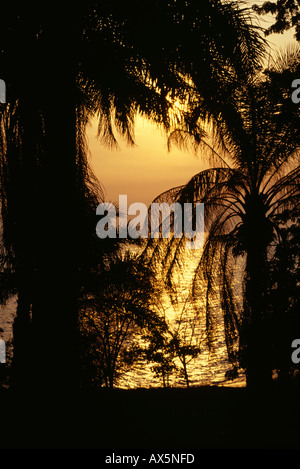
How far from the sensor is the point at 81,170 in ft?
24.7

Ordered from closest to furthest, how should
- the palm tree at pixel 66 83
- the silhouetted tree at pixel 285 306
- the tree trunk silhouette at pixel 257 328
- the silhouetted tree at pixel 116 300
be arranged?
the palm tree at pixel 66 83 → the silhouetted tree at pixel 285 306 → the tree trunk silhouette at pixel 257 328 → the silhouetted tree at pixel 116 300

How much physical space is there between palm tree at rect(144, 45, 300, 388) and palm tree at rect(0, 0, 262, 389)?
7.62 feet

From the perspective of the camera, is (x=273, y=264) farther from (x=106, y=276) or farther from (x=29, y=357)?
(x=106, y=276)

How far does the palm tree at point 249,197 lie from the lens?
32.0 ft

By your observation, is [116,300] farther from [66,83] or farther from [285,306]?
[66,83]

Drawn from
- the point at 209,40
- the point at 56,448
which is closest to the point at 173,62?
the point at 209,40

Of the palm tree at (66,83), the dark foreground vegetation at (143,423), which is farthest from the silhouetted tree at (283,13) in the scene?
the dark foreground vegetation at (143,423)

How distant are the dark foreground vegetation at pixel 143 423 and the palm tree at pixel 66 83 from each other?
0.49 meters

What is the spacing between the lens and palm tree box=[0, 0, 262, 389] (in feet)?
20.7

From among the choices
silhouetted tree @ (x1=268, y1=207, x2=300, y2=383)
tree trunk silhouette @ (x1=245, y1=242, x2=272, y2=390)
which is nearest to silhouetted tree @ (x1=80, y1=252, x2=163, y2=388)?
tree trunk silhouette @ (x1=245, y1=242, x2=272, y2=390)

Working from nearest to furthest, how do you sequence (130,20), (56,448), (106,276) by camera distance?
(56,448)
(130,20)
(106,276)

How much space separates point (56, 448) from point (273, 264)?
18.1 ft

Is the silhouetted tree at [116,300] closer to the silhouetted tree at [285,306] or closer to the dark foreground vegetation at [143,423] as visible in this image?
the silhouetted tree at [285,306]

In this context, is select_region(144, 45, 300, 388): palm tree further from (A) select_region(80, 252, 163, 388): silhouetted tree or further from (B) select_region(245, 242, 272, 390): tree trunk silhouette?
(A) select_region(80, 252, 163, 388): silhouetted tree
